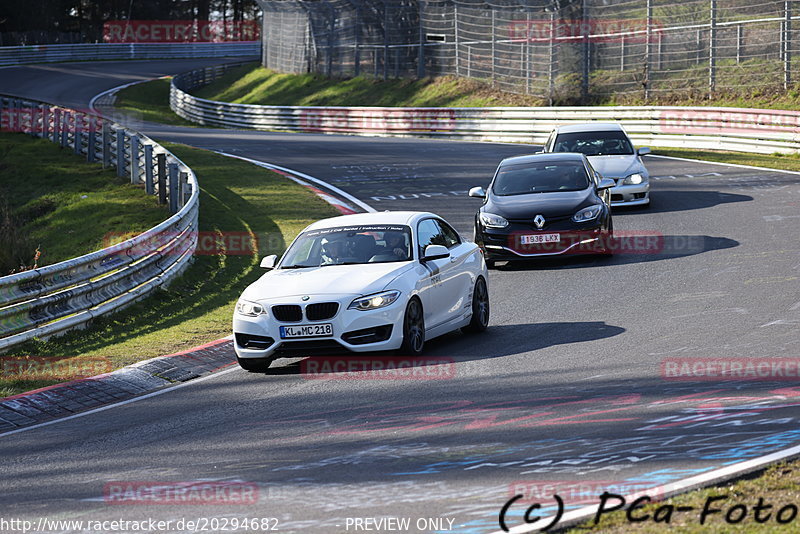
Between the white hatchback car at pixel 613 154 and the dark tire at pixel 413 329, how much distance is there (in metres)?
11.3

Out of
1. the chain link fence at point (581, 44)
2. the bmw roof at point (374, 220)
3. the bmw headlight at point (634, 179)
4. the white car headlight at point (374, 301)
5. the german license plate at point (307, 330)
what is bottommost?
the bmw headlight at point (634, 179)

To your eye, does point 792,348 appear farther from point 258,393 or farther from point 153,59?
point 153,59

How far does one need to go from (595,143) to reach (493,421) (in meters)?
15.7

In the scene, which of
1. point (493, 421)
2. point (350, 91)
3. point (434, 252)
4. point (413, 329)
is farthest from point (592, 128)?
point (350, 91)

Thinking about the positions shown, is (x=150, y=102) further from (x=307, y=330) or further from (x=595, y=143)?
(x=307, y=330)

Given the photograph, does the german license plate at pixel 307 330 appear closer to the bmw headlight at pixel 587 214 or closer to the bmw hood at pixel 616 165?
the bmw headlight at pixel 587 214

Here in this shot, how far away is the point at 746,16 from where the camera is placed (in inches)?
1487

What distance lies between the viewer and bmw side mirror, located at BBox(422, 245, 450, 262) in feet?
40.5

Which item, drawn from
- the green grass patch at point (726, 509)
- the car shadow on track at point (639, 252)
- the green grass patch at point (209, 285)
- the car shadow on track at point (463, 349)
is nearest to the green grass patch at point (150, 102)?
the green grass patch at point (209, 285)

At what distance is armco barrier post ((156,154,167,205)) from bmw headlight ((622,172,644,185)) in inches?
352

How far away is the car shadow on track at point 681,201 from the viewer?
22.5 meters

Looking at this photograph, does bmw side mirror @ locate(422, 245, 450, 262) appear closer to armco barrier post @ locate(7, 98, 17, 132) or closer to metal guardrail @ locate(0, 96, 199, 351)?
metal guardrail @ locate(0, 96, 199, 351)

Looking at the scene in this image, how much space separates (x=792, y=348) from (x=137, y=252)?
29.0ft

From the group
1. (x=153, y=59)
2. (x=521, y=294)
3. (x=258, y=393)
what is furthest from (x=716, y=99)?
(x=153, y=59)
